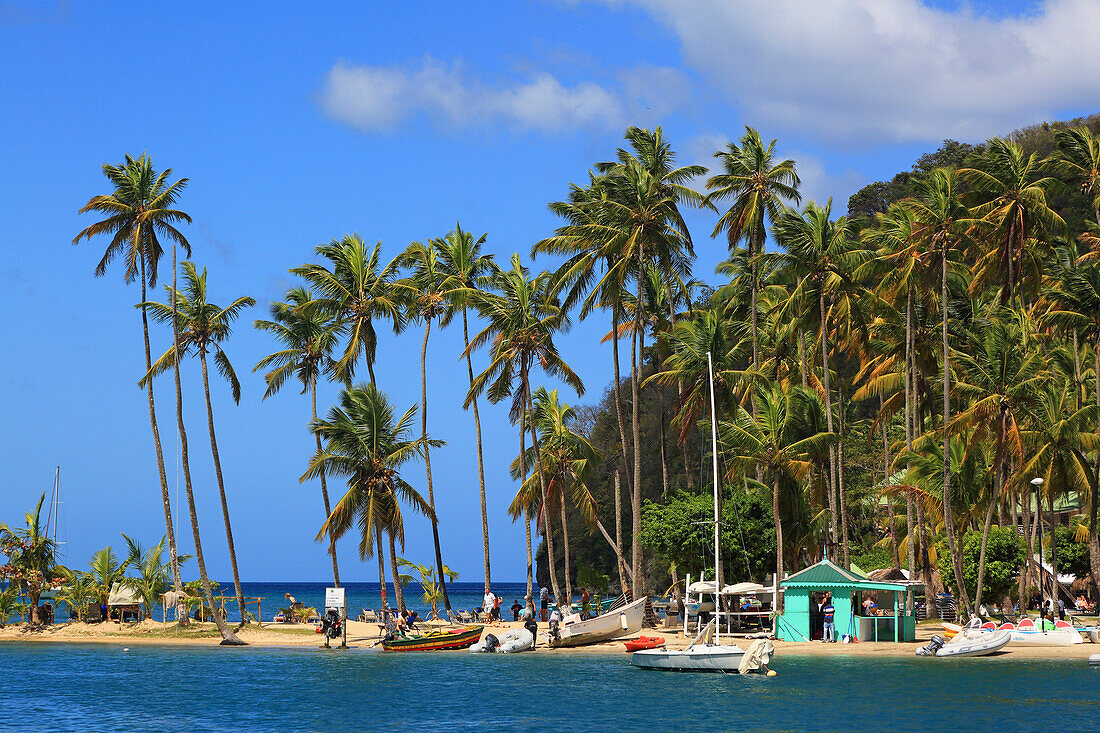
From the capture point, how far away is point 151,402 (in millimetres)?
55250

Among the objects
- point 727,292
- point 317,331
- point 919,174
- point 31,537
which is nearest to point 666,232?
point 727,292

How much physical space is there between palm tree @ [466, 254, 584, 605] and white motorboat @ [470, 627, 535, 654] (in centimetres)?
752

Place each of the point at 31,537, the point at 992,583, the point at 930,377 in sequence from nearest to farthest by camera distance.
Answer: the point at 992,583
the point at 31,537
the point at 930,377

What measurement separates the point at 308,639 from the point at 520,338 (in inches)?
687

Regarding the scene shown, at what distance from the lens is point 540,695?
116ft

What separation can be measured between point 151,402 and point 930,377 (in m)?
40.3

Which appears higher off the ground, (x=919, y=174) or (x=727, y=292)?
(x=919, y=174)

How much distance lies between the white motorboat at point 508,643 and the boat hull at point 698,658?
908 cm

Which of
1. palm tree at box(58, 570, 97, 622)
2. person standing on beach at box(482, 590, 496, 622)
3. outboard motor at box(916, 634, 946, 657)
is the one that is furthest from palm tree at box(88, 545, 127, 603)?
outboard motor at box(916, 634, 946, 657)

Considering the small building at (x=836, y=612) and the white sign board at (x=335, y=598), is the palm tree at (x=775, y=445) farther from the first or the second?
A: the white sign board at (x=335, y=598)

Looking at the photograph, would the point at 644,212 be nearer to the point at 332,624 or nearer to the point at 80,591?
the point at 332,624

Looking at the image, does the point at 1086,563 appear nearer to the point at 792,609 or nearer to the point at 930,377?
the point at 930,377

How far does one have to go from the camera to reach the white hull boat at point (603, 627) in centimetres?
4606

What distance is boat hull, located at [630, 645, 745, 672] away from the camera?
36.8m
